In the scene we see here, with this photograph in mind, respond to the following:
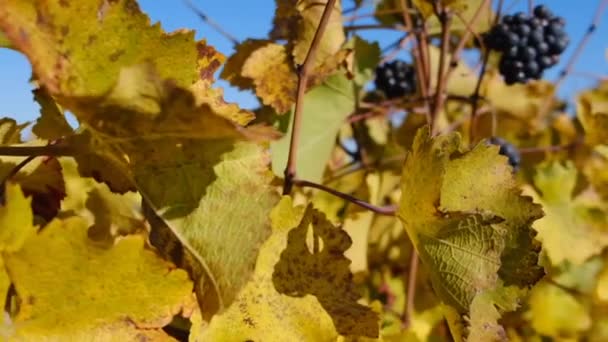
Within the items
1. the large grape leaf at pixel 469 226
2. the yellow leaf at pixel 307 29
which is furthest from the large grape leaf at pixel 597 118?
the large grape leaf at pixel 469 226

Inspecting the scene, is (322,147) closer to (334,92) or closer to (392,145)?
(334,92)

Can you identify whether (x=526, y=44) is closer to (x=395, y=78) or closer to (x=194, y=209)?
(x=395, y=78)

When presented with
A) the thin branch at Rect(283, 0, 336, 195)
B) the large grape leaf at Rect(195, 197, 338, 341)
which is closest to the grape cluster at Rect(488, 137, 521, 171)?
the thin branch at Rect(283, 0, 336, 195)

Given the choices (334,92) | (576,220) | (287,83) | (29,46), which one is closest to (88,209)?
(287,83)

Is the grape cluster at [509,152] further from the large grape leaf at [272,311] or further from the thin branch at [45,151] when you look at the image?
the thin branch at [45,151]

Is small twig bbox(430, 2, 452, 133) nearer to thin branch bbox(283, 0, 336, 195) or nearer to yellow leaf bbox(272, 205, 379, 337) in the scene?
thin branch bbox(283, 0, 336, 195)

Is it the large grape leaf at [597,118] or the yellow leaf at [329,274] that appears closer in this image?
the yellow leaf at [329,274]

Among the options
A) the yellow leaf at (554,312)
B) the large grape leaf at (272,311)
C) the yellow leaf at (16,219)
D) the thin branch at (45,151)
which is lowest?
the yellow leaf at (554,312)
